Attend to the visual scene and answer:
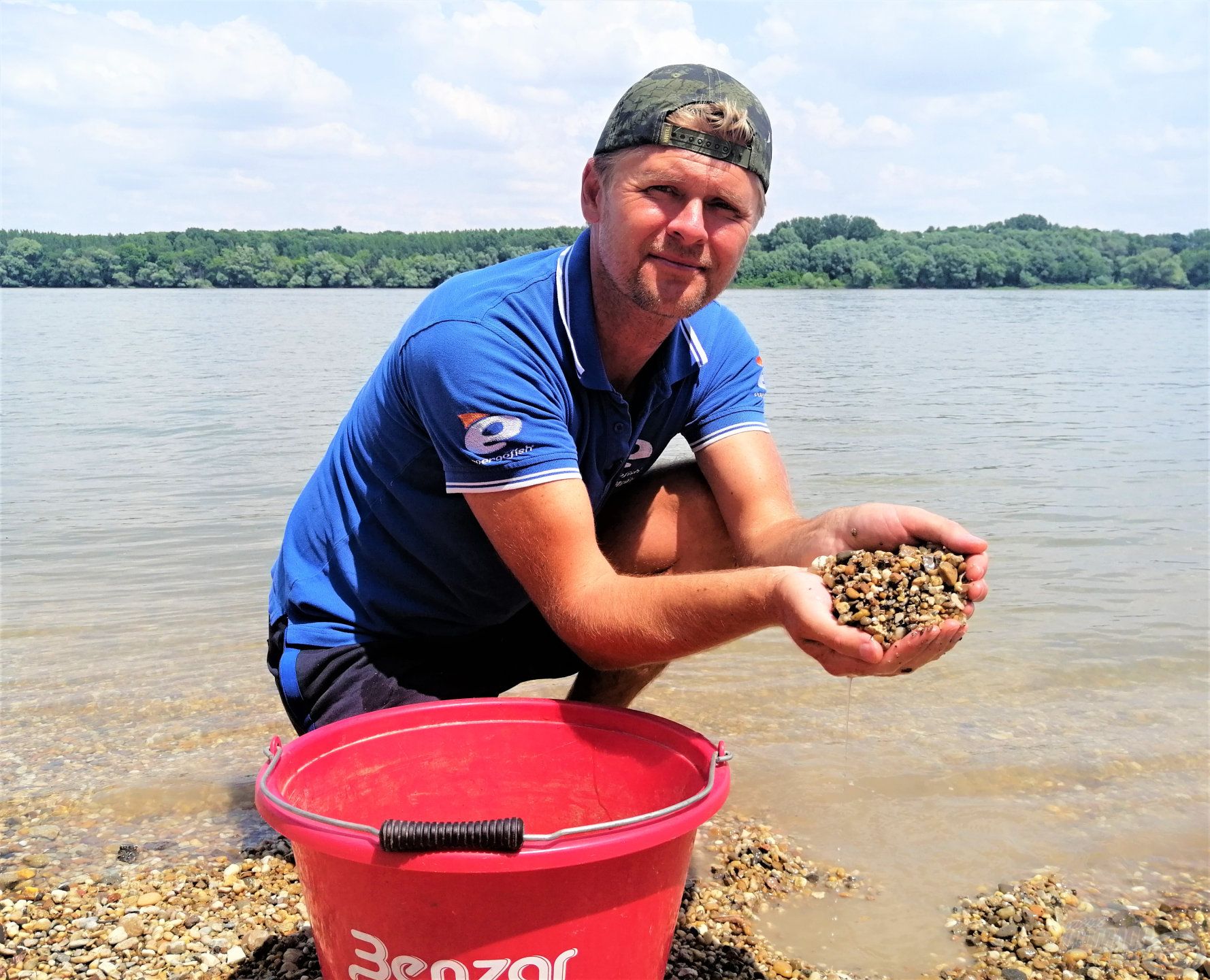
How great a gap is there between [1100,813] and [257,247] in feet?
260

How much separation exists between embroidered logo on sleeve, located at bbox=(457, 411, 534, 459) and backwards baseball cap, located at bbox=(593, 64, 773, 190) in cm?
80

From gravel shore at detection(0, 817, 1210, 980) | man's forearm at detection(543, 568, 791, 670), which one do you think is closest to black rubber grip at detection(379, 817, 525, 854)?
man's forearm at detection(543, 568, 791, 670)

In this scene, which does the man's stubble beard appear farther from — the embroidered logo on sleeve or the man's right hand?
the man's right hand

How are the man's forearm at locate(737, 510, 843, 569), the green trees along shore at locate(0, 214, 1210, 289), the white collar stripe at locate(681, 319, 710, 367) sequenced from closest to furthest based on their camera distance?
the man's forearm at locate(737, 510, 843, 569), the white collar stripe at locate(681, 319, 710, 367), the green trees along shore at locate(0, 214, 1210, 289)

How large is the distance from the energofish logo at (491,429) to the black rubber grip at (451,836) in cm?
93

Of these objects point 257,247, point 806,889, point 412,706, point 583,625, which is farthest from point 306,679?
point 257,247

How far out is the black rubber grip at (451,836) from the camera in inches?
69.9

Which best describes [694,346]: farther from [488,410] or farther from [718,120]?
[488,410]

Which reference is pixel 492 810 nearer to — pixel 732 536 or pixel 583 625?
pixel 583 625

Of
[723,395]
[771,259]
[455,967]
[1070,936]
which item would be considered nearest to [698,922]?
[1070,936]

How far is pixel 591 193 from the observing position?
2988mm

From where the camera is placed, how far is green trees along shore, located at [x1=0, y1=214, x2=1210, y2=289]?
69.6 metres

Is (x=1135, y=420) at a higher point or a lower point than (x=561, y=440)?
lower

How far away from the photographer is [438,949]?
1.91 meters
